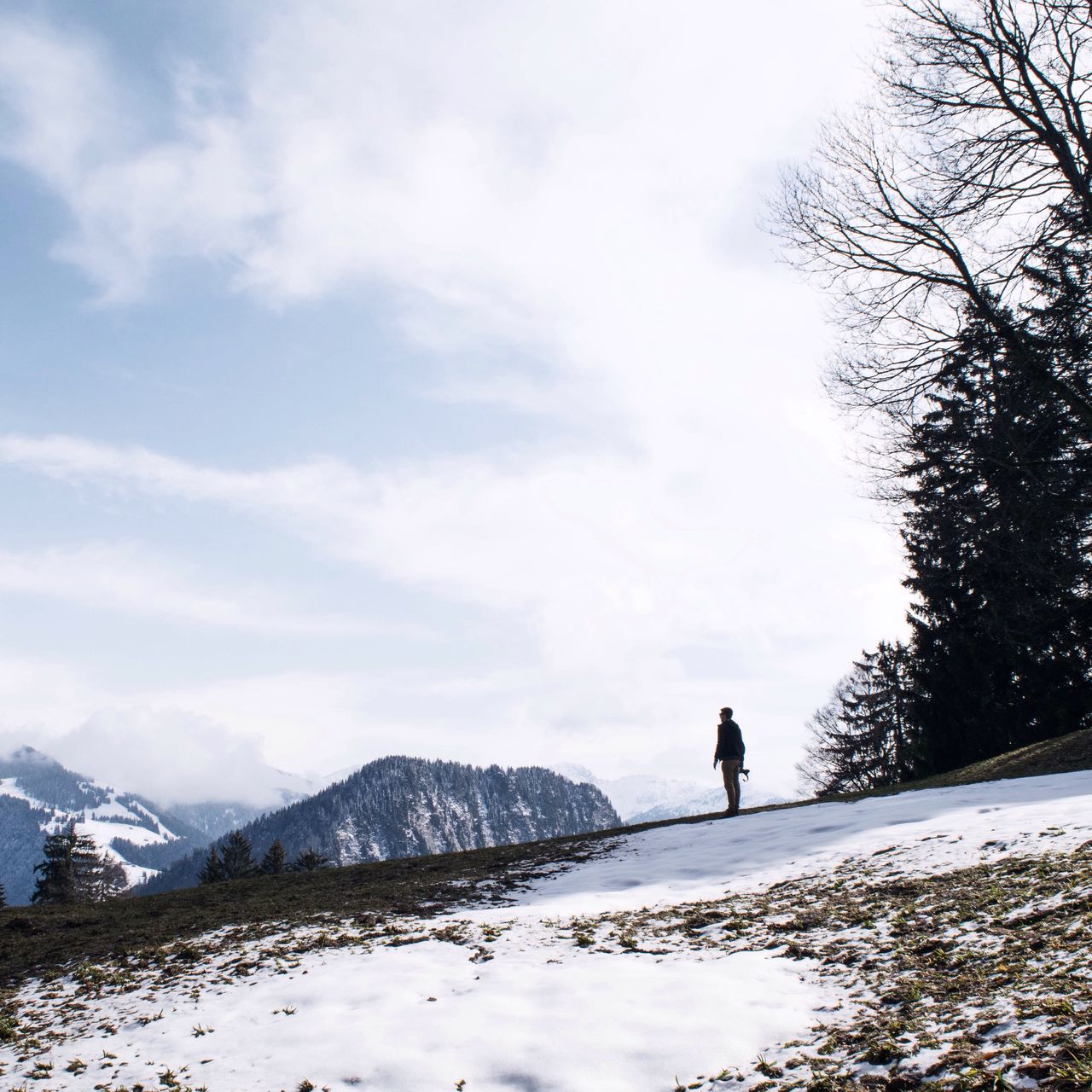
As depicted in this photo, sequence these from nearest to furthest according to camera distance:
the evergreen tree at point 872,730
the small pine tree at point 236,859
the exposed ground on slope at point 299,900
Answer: the exposed ground on slope at point 299,900, the evergreen tree at point 872,730, the small pine tree at point 236,859

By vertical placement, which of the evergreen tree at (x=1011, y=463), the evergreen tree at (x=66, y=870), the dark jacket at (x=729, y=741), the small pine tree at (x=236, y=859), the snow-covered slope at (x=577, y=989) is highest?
the evergreen tree at (x=1011, y=463)

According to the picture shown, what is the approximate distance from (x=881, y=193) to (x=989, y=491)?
546cm

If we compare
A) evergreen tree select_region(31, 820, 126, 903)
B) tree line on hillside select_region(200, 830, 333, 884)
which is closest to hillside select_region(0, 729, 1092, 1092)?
evergreen tree select_region(31, 820, 126, 903)

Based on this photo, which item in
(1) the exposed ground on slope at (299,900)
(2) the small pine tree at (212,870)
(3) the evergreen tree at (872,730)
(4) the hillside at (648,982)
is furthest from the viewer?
(2) the small pine tree at (212,870)

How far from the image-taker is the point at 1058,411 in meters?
11.9

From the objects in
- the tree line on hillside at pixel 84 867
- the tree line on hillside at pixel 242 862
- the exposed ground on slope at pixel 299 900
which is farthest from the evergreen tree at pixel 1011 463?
the tree line on hillside at pixel 242 862

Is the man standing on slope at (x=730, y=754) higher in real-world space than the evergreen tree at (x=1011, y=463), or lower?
lower

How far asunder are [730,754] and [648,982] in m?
10.2

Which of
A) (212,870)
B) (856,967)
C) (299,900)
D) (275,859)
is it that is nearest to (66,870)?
(275,859)

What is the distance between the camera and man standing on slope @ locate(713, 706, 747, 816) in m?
14.2

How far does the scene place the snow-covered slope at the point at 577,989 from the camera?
371 cm

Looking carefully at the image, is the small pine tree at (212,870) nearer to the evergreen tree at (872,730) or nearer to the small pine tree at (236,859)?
the small pine tree at (236,859)

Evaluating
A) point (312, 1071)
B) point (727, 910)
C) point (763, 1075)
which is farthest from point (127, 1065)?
point (727, 910)

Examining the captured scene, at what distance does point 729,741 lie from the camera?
1444 cm
